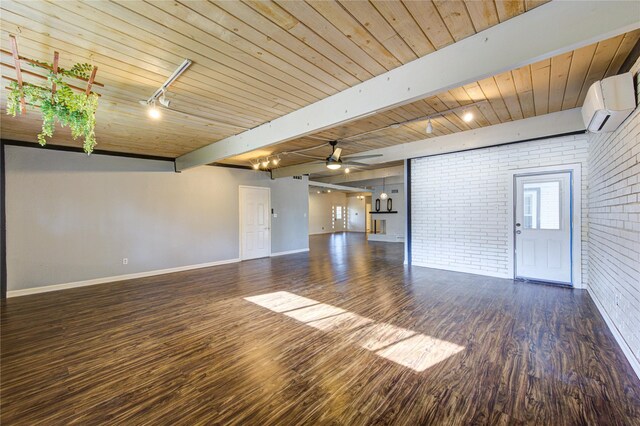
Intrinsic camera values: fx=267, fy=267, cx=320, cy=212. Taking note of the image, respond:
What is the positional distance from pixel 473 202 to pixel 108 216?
781cm

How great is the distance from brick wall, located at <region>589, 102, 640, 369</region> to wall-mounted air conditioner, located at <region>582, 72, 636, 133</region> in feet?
0.29

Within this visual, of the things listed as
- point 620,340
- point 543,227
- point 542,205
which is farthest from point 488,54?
point 543,227

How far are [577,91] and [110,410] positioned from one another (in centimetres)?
569

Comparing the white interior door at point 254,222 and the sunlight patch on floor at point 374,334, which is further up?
the white interior door at point 254,222

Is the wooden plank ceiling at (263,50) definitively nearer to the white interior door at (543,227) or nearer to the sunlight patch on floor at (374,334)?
the white interior door at (543,227)

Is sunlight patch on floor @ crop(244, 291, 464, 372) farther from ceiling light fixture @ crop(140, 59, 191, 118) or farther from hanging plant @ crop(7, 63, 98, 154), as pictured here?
hanging plant @ crop(7, 63, 98, 154)

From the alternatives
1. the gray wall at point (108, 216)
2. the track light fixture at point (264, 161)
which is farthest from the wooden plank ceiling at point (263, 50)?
the track light fixture at point (264, 161)

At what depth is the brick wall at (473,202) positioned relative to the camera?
489 cm

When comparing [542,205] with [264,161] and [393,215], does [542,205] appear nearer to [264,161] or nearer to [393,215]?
[264,161]

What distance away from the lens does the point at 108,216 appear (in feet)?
18.6

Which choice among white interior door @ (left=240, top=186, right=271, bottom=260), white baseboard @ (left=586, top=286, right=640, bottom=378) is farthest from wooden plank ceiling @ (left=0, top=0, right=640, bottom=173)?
white interior door @ (left=240, top=186, right=271, bottom=260)

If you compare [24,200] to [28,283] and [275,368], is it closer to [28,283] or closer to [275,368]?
[28,283]

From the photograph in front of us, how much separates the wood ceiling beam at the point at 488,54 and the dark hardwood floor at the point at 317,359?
7.99ft

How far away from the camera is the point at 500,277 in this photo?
5391 mm
